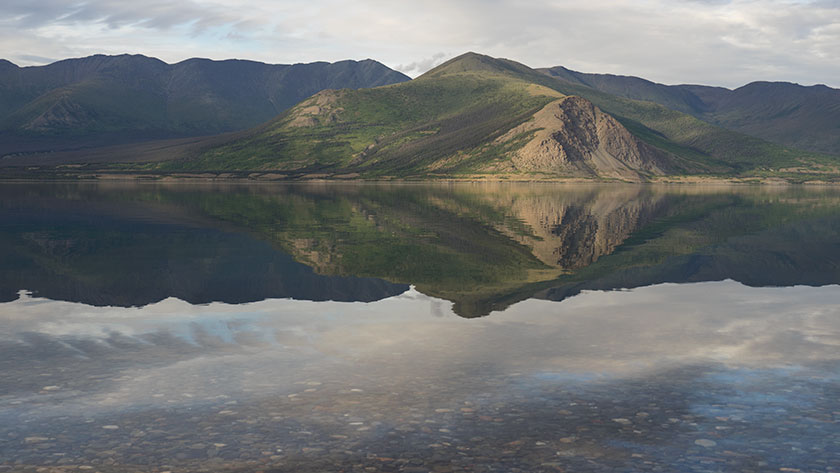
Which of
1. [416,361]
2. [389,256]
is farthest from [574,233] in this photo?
[416,361]

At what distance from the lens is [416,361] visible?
21.5 metres

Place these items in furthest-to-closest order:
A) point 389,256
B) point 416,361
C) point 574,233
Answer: point 574,233 → point 389,256 → point 416,361

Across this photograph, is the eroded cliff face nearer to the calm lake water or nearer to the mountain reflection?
the mountain reflection

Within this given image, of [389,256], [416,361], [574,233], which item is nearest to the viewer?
[416,361]

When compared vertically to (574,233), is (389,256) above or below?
below

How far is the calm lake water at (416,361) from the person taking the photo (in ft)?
48.2

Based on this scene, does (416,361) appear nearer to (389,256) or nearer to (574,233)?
(389,256)

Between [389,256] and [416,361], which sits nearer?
[416,361]

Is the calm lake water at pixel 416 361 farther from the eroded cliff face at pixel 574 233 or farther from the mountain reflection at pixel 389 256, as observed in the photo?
the eroded cliff face at pixel 574 233

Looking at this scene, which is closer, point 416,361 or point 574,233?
point 416,361

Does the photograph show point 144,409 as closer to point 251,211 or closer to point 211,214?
point 211,214

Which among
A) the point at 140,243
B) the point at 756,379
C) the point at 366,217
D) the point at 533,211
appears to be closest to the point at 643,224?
the point at 533,211

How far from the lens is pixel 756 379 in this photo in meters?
20.1

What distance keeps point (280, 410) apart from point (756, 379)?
45.9 ft
